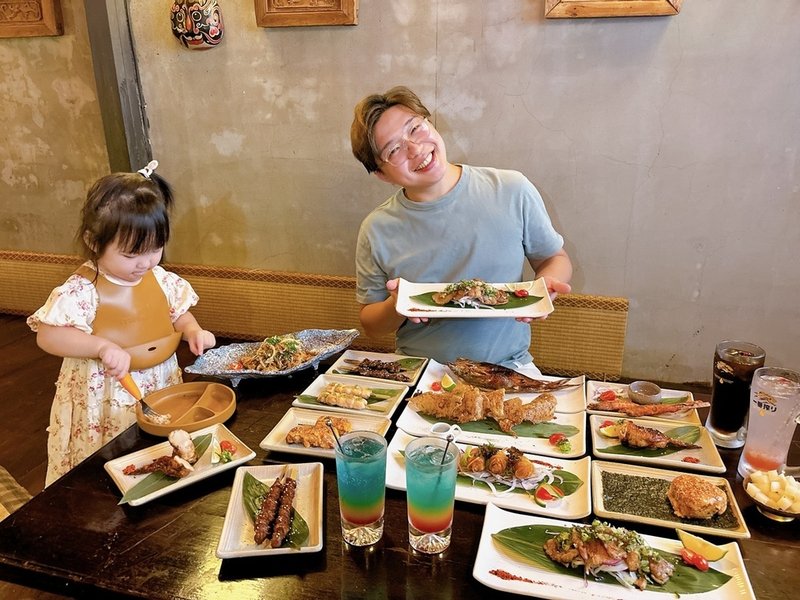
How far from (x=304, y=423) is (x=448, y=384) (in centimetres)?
45

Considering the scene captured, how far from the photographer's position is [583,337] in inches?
134

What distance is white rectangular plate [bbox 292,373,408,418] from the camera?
1.65 meters

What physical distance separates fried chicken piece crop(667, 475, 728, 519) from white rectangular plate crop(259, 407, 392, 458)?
71 cm

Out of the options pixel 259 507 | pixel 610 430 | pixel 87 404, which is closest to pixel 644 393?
pixel 610 430

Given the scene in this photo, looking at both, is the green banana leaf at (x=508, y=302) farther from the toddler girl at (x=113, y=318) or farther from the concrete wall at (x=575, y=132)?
the concrete wall at (x=575, y=132)

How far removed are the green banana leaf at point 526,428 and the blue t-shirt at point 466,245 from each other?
60 cm

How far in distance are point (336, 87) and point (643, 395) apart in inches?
96.8

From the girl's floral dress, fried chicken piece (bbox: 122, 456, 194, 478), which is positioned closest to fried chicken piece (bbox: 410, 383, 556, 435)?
fried chicken piece (bbox: 122, 456, 194, 478)

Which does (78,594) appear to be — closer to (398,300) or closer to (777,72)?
(398,300)

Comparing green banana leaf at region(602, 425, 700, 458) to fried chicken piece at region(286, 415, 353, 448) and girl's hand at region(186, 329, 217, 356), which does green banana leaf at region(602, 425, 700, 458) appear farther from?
girl's hand at region(186, 329, 217, 356)

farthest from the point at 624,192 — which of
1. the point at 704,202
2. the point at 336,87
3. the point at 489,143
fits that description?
the point at 336,87

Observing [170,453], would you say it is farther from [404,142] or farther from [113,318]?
[404,142]

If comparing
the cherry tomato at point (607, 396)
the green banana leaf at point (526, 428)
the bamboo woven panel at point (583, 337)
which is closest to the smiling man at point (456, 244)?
the cherry tomato at point (607, 396)

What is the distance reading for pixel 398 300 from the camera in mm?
1995
